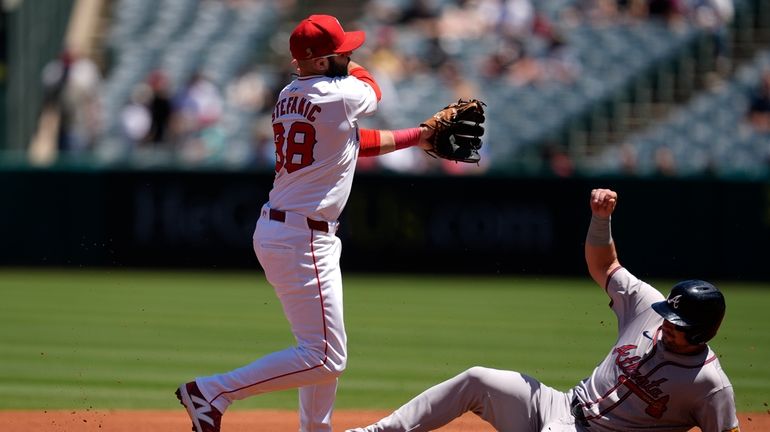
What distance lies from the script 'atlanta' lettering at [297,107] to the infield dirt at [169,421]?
6.29 ft

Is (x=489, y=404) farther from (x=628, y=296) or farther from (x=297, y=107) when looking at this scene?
(x=297, y=107)

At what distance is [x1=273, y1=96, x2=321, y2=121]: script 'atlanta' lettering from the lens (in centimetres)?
514

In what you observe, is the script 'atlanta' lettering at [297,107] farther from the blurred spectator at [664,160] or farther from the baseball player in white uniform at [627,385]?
the blurred spectator at [664,160]

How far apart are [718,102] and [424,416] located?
13.4 meters

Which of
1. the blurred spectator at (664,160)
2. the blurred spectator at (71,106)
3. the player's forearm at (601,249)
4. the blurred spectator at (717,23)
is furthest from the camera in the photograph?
the blurred spectator at (717,23)

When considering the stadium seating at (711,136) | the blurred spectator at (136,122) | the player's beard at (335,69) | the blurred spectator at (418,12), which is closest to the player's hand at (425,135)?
the player's beard at (335,69)

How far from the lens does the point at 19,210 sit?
14609 millimetres

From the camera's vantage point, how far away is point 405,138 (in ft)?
18.2

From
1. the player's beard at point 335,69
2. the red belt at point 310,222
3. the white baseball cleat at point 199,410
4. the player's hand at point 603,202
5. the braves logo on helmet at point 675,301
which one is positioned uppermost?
the player's beard at point 335,69

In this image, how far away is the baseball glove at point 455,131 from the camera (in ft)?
18.7

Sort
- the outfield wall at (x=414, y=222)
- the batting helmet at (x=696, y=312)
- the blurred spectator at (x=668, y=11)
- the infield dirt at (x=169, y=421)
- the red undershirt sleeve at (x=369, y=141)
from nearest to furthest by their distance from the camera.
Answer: the batting helmet at (x=696, y=312) → the red undershirt sleeve at (x=369, y=141) → the infield dirt at (x=169, y=421) → the outfield wall at (x=414, y=222) → the blurred spectator at (x=668, y=11)

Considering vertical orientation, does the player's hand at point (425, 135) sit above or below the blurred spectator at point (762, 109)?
above

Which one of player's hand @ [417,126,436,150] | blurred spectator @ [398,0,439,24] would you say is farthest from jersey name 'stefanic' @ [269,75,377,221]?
blurred spectator @ [398,0,439,24]

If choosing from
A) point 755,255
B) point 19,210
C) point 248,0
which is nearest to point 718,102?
point 755,255
